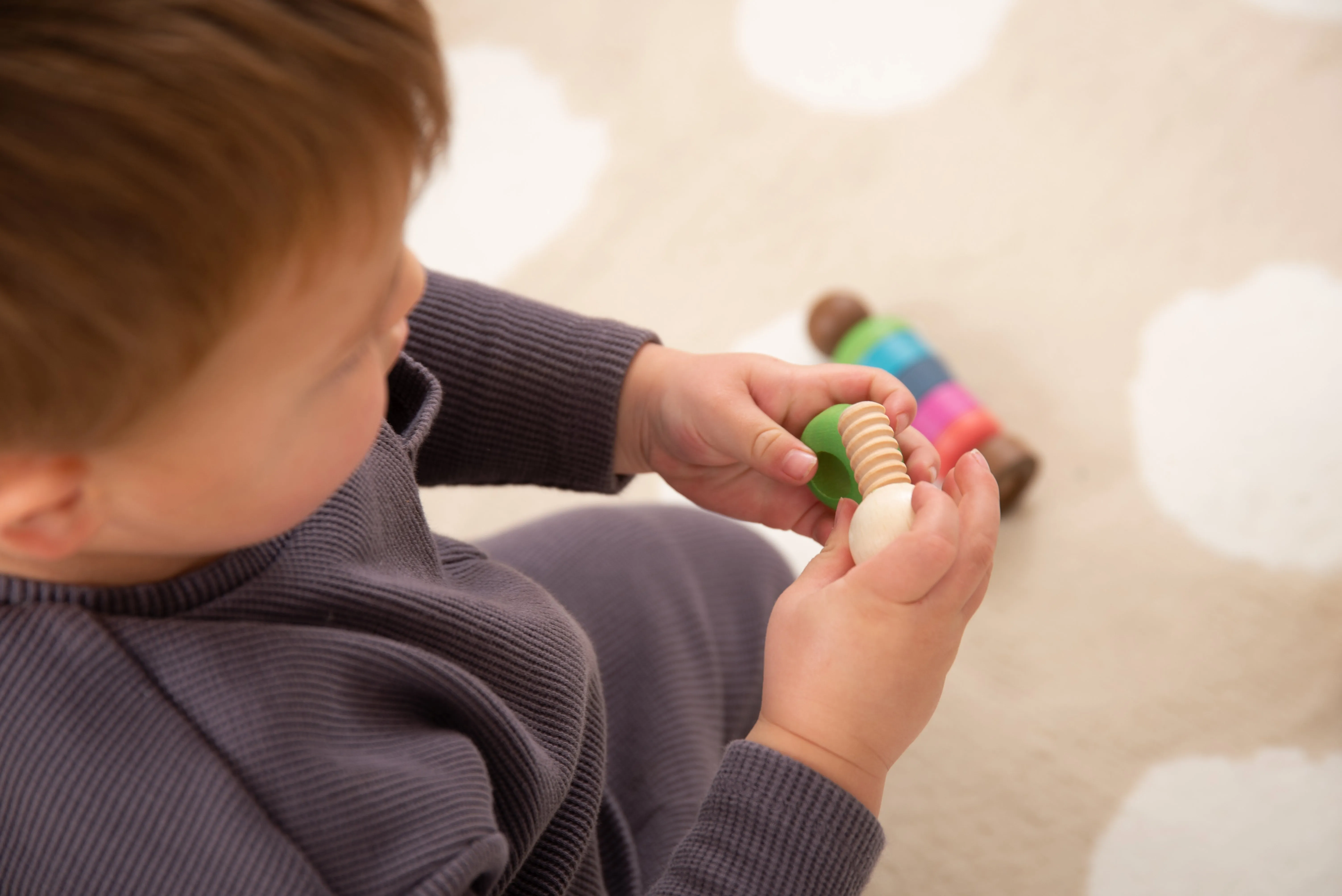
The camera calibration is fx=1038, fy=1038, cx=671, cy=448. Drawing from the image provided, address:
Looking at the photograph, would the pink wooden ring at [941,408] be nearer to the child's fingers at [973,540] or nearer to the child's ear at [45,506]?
the child's fingers at [973,540]

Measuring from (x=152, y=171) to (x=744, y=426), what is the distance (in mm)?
319

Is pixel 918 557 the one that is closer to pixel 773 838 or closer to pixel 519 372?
pixel 773 838

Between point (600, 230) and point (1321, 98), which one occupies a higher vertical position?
point (1321, 98)

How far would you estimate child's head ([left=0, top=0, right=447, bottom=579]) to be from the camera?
0.86ft

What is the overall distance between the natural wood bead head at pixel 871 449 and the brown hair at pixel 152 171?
26 centimetres

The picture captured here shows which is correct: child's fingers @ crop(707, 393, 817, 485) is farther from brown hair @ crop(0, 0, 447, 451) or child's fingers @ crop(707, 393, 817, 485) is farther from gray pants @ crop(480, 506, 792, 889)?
brown hair @ crop(0, 0, 447, 451)

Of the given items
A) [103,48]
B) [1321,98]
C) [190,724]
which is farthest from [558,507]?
[1321,98]

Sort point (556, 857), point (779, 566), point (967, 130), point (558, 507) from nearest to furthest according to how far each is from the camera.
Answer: point (556, 857) < point (779, 566) < point (558, 507) < point (967, 130)

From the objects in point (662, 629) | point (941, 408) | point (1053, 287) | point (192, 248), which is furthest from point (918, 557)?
point (1053, 287)

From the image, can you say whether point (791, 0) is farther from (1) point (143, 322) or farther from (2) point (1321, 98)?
(1) point (143, 322)

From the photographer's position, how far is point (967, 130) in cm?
102

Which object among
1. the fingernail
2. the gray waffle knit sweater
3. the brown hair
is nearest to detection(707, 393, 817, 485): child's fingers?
the fingernail

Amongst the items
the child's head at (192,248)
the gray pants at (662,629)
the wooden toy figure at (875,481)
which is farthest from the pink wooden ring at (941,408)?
the child's head at (192,248)

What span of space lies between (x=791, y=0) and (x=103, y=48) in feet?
3.19
